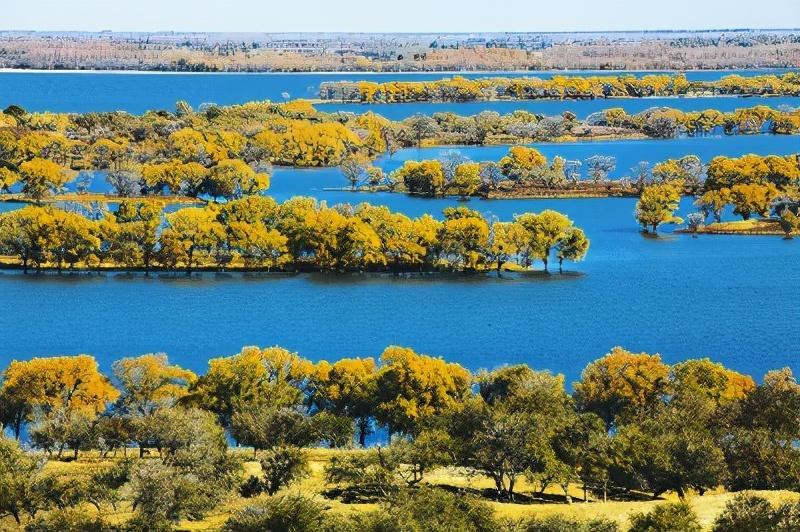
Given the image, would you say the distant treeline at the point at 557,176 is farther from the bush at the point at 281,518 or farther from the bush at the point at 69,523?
the bush at the point at 69,523

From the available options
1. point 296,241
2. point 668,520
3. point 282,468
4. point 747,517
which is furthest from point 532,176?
point 668,520

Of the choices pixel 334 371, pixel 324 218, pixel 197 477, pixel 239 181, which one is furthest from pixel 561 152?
pixel 197 477

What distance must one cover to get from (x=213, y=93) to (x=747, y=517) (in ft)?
422

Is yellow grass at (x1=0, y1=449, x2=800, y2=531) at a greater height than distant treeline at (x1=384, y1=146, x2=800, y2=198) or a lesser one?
lesser

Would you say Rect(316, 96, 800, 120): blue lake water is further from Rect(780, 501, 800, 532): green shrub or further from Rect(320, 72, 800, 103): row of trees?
Rect(780, 501, 800, 532): green shrub

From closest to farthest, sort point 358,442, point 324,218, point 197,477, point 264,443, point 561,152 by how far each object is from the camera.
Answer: point 197,477, point 264,443, point 358,442, point 324,218, point 561,152

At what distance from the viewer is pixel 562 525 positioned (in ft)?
70.1

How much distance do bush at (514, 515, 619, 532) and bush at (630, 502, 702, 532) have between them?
394mm

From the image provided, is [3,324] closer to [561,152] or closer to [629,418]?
[629,418]

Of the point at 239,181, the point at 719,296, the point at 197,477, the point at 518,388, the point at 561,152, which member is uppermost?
the point at 561,152

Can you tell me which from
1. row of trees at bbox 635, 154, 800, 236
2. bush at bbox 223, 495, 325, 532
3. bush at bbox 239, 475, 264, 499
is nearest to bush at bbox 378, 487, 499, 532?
bush at bbox 223, 495, 325, 532

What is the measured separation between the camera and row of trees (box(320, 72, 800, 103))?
426 feet

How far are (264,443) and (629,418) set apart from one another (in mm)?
7450

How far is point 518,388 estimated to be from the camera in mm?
29797
